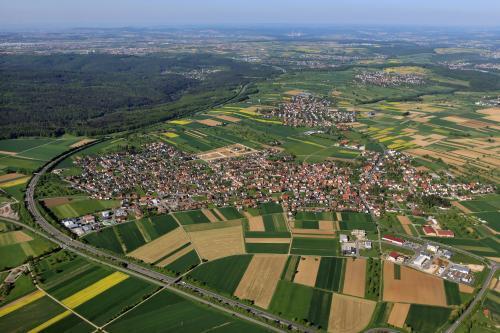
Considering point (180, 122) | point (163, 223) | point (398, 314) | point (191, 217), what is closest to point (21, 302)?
point (163, 223)

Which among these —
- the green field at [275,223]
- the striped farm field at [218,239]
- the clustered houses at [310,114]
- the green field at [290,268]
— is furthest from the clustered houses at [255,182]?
the clustered houses at [310,114]

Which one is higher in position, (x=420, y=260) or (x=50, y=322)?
(x=420, y=260)

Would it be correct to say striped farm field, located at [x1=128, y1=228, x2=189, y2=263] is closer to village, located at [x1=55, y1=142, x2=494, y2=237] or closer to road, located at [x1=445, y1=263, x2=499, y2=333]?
village, located at [x1=55, y1=142, x2=494, y2=237]

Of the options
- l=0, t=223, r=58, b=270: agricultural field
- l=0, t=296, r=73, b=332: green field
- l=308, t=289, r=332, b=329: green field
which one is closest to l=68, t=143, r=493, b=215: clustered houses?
l=0, t=223, r=58, b=270: agricultural field

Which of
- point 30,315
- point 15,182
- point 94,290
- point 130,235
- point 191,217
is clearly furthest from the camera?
point 15,182

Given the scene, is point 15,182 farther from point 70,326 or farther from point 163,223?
point 70,326
